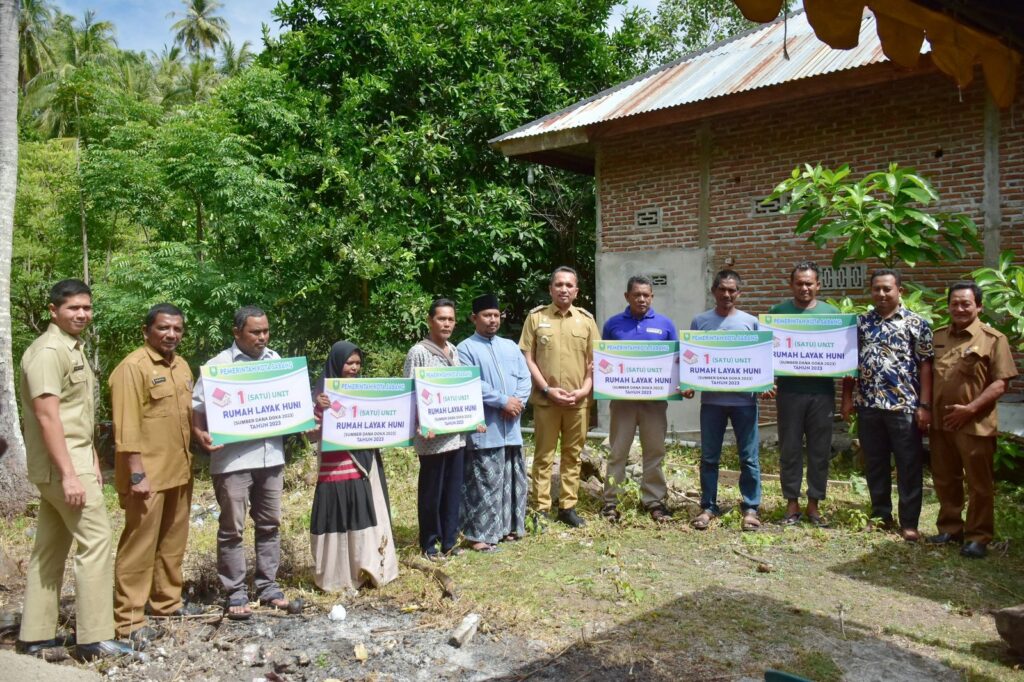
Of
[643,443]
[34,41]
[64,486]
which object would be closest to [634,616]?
[643,443]

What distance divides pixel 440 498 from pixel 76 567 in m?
2.25

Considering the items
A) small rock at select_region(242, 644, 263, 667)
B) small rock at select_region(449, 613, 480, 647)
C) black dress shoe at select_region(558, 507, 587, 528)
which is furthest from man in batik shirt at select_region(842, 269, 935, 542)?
small rock at select_region(242, 644, 263, 667)

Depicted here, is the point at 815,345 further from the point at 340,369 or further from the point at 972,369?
the point at 340,369

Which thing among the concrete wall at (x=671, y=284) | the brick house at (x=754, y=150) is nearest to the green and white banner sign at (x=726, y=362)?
the brick house at (x=754, y=150)

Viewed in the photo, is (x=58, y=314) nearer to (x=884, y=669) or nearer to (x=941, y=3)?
(x=941, y=3)

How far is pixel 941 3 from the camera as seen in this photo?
2.65 metres

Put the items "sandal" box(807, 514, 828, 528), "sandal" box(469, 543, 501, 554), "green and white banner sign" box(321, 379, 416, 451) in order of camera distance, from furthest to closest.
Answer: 1. "sandal" box(807, 514, 828, 528)
2. "sandal" box(469, 543, 501, 554)
3. "green and white banner sign" box(321, 379, 416, 451)

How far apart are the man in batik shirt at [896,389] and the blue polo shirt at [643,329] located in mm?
1387

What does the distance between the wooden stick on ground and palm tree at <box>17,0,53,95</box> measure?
2867 centimetres

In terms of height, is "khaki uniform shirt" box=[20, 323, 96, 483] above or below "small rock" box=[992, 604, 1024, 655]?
above

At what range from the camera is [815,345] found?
5758 millimetres

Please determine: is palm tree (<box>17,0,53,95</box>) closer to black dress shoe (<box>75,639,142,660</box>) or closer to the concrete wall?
the concrete wall

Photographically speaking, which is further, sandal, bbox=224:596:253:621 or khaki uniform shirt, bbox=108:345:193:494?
sandal, bbox=224:596:253:621

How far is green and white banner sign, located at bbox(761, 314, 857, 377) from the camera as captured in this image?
5.70 m
